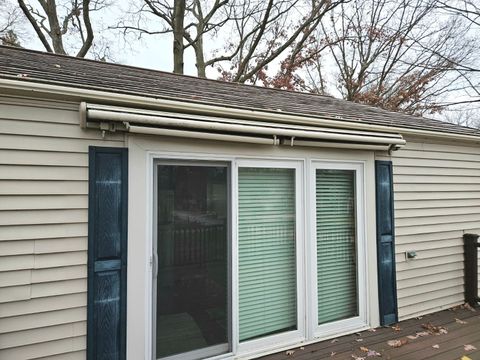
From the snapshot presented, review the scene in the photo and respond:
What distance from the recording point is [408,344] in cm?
358

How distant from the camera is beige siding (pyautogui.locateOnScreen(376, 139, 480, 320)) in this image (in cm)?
433

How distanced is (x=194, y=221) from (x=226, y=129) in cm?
91

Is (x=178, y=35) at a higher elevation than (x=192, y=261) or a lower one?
higher

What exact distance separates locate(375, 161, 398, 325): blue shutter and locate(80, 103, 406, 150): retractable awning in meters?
0.38

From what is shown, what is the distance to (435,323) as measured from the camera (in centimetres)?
418

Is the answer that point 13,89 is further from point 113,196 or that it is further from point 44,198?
point 113,196

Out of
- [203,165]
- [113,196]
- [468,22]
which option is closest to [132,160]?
[113,196]

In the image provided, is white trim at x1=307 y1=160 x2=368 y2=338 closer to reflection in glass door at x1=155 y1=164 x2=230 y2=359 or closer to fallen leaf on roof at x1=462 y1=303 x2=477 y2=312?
reflection in glass door at x1=155 y1=164 x2=230 y2=359

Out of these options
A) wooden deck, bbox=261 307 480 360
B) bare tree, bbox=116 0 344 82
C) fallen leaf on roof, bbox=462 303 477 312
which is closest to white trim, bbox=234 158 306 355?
wooden deck, bbox=261 307 480 360

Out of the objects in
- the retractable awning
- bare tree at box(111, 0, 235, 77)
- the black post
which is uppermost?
bare tree at box(111, 0, 235, 77)

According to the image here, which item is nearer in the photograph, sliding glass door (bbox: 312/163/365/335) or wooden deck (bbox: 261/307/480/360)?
wooden deck (bbox: 261/307/480/360)

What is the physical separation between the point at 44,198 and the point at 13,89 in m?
0.82

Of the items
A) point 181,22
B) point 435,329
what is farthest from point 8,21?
point 435,329

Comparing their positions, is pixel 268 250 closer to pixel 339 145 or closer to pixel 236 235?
pixel 236 235
